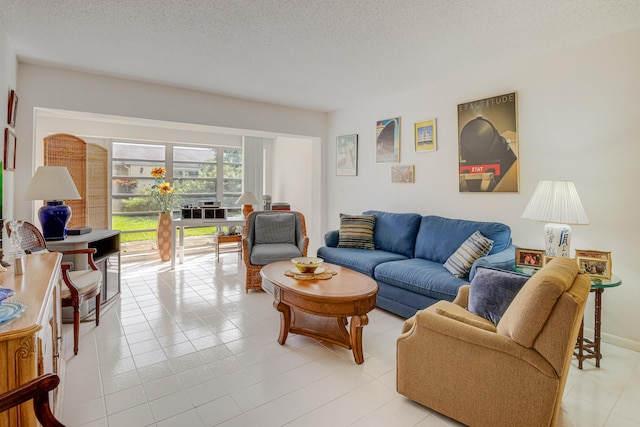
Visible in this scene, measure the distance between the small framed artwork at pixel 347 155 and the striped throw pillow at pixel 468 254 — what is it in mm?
2320

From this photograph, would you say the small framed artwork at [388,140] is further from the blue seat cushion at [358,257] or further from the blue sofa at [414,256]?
the blue seat cushion at [358,257]

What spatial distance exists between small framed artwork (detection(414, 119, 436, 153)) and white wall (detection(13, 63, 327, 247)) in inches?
75.3

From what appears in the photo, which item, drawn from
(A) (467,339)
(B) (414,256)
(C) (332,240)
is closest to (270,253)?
(C) (332,240)

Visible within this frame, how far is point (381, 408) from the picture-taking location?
1.87 metres

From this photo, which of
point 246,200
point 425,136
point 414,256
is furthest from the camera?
point 246,200

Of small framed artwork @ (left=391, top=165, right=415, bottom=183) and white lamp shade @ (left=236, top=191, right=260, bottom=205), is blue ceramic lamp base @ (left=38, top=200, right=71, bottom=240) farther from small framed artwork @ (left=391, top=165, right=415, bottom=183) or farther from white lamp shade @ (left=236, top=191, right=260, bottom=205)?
small framed artwork @ (left=391, top=165, right=415, bottom=183)

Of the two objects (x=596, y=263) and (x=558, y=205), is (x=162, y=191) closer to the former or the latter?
(x=558, y=205)

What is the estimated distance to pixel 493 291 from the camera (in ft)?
6.56

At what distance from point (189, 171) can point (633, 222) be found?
6021mm

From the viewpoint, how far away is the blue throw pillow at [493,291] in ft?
6.36

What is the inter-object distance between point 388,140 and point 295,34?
7.21 ft

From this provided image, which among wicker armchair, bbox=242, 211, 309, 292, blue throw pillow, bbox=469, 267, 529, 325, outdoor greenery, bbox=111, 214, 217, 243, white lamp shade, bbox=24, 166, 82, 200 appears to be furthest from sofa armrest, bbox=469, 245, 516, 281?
outdoor greenery, bbox=111, 214, 217, 243

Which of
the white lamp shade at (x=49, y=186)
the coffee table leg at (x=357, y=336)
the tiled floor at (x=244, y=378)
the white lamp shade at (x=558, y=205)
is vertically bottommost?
the tiled floor at (x=244, y=378)

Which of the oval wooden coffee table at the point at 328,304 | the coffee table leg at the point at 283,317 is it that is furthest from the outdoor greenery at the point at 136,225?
the coffee table leg at the point at 283,317
